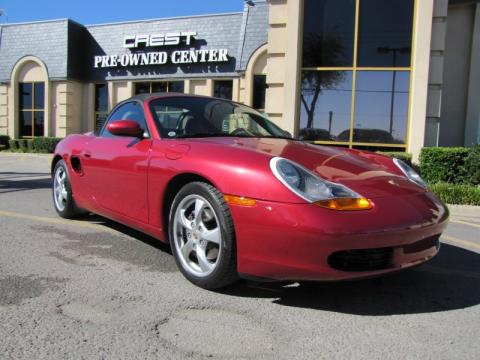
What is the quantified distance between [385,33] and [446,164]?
3.62 meters

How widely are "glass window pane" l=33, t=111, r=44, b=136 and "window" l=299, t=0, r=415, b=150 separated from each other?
1516cm

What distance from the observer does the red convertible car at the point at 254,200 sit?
8.98 feet

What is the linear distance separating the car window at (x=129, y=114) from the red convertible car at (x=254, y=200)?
2 cm

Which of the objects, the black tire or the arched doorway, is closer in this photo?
the black tire

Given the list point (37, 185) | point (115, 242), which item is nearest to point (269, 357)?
point (115, 242)

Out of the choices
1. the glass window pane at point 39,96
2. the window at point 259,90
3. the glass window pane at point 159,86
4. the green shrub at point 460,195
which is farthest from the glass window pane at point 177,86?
the green shrub at point 460,195

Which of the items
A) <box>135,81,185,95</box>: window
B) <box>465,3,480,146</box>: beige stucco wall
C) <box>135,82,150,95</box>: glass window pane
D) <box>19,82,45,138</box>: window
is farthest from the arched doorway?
<box>465,3,480,146</box>: beige stucco wall

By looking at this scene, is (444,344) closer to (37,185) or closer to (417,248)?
(417,248)

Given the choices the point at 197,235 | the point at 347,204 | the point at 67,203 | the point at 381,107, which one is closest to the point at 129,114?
the point at 67,203

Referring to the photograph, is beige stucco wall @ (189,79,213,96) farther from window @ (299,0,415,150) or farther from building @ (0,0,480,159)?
window @ (299,0,415,150)

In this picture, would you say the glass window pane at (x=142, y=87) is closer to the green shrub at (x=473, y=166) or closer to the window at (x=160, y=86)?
the window at (x=160, y=86)

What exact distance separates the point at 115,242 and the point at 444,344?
2.99m

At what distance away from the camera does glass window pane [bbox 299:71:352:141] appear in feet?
37.9

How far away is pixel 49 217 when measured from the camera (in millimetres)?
5660
